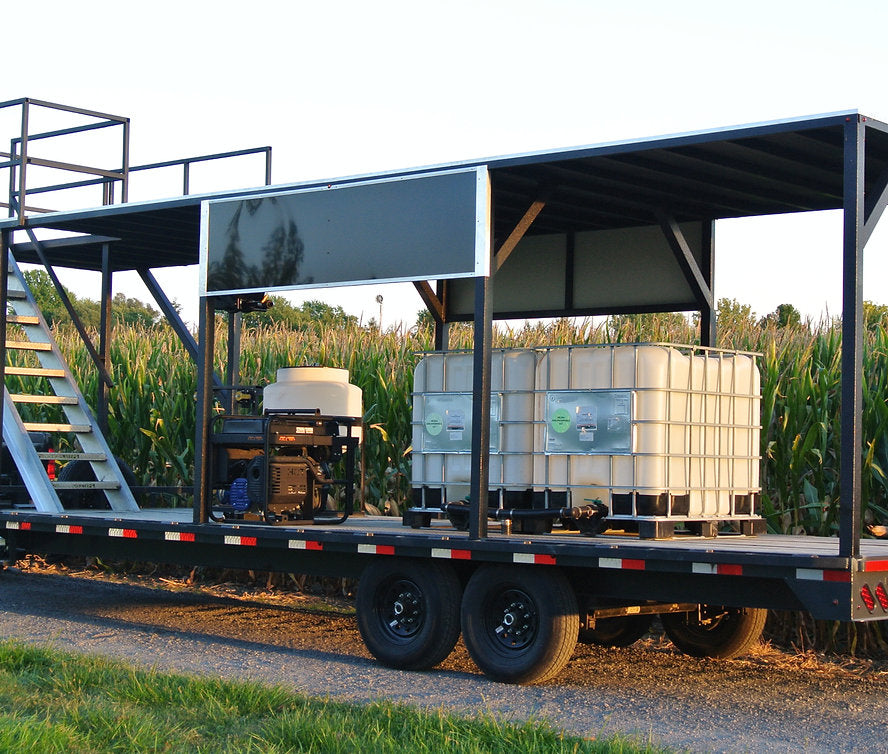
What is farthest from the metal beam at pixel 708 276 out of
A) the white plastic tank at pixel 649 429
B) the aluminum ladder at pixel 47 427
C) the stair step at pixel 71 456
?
the stair step at pixel 71 456

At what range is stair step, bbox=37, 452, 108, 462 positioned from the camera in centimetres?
1331

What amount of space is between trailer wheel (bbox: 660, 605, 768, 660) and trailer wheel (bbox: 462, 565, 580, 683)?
1.70 metres

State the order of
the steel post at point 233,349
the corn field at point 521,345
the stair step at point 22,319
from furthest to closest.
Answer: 1. the steel post at point 233,349
2. the stair step at point 22,319
3. the corn field at point 521,345

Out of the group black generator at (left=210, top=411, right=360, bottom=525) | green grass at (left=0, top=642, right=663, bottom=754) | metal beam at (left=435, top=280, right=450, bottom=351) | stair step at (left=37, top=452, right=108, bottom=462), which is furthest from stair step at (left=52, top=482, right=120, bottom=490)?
green grass at (left=0, top=642, right=663, bottom=754)

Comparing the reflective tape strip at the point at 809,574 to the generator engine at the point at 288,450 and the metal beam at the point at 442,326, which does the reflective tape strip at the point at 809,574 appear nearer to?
the generator engine at the point at 288,450

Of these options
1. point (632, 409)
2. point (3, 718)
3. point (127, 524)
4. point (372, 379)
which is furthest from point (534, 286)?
point (3, 718)

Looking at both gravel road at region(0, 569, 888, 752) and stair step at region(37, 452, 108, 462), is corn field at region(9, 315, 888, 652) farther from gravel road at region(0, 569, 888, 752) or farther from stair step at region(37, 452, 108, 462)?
stair step at region(37, 452, 108, 462)

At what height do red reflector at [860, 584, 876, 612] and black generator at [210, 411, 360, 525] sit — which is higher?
black generator at [210, 411, 360, 525]

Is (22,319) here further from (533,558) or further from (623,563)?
(623,563)

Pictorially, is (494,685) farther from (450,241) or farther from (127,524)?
(127,524)

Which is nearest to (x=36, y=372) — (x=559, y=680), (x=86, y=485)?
(x=86, y=485)

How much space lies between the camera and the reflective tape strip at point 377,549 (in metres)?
9.88

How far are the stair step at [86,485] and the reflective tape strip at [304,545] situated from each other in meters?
3.87

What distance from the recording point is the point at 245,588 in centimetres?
1526
